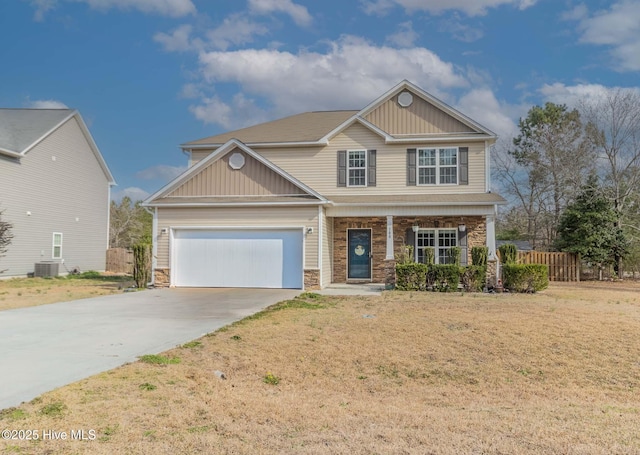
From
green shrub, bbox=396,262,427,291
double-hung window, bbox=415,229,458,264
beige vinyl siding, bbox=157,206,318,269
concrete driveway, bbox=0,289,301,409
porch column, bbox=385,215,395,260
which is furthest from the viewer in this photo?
double-hung window, bbox=415,229,458,264

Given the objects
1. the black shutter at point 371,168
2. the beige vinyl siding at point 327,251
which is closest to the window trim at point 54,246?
the beige vinyl siding at point 327,251

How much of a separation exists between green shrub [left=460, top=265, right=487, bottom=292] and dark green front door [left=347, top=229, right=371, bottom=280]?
417 cm

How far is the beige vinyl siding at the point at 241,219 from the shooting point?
632 inches

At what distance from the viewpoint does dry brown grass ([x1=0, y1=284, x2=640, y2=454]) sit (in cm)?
370

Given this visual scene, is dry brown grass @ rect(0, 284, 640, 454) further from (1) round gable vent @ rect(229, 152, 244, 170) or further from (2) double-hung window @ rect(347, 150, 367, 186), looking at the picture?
(2) double-hung window @ rect(347, 150, 367, 186)

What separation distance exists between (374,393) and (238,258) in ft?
38.0

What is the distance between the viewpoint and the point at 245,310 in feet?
35.8

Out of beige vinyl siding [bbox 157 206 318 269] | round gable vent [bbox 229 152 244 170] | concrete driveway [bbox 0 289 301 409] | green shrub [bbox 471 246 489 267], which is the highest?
round gable vent [bbox 229 152 244 170]

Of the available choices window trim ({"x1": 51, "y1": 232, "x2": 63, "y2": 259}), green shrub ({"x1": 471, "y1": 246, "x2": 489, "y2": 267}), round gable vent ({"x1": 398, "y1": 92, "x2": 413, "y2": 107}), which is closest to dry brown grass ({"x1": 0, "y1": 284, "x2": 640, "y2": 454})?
green shrub ({"x1": 471, "y1": 246, "x2": 489, "y2": 267})

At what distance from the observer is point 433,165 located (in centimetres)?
1825

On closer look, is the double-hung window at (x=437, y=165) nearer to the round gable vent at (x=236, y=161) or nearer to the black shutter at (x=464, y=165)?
the black shutter at (x=464, y=165)

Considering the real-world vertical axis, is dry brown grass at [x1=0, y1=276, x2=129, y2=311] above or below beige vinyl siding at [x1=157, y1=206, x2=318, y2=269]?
below

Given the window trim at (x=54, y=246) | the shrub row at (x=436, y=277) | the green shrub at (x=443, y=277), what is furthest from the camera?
the window trim at (x=54, y=246)

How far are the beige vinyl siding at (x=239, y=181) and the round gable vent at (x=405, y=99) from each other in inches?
227
